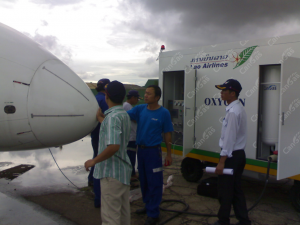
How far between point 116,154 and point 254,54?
2.96 meters

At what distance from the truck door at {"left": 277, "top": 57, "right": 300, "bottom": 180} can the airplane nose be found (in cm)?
247

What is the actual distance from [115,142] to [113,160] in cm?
24

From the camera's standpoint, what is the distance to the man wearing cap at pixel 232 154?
2996 mm

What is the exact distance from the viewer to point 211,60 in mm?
4777

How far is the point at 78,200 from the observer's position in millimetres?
4332

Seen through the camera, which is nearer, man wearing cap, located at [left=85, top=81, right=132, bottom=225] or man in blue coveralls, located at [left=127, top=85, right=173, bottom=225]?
man wearing cap, located at [left=85, top=81, right=132, bottom=225]

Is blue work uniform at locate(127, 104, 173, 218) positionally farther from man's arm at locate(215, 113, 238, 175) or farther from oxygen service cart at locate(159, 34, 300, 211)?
oxygen service cart at locate(159, 34, 300, 211)

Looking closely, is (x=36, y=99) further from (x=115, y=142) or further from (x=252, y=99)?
(x=252, y=99)

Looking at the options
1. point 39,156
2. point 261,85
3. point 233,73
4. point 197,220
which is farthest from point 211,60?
point 39,156

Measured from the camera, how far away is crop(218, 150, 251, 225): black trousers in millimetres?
3078

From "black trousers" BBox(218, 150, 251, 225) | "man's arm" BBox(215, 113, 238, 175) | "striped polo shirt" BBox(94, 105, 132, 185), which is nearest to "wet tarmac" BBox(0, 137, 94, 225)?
"striped polo shirt" BBox(94, 105, 132, 185)

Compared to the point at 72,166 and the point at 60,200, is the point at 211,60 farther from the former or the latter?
the point at 72,166

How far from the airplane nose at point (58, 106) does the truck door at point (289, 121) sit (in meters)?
2.47

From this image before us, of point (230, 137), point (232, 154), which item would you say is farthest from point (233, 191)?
point (230, 137)
